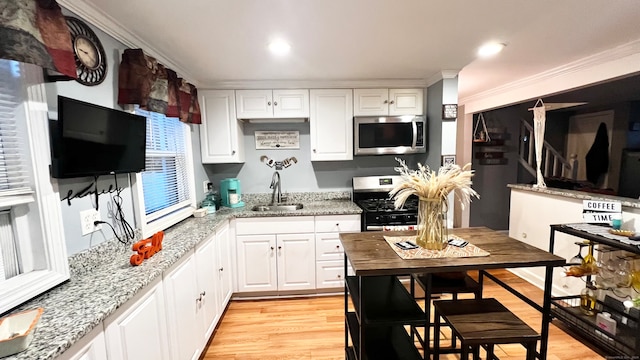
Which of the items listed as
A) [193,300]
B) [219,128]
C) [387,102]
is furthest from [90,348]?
[387,102]

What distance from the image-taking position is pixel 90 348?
0.94m

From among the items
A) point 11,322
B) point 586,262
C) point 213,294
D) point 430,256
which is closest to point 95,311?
point 11,322

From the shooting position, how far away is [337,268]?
2.82 m

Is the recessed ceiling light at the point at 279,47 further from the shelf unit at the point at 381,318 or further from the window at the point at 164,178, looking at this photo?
the shelf unit at the point at 381,318

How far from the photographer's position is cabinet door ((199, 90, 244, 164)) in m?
2.88

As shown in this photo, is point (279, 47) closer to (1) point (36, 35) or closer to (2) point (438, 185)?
(1) point (36, 35)

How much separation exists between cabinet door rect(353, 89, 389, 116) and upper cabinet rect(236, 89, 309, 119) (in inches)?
23.1

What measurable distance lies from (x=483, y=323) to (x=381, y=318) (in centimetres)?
58

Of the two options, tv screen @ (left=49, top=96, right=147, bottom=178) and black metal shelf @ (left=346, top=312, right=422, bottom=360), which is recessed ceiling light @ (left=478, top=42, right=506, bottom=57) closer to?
black metal shelf @ (left=346, top=312, right=422, bottom=360)

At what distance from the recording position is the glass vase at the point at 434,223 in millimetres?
1500

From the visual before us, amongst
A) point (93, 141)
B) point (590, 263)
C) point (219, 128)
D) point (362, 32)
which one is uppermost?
point (362, 32)

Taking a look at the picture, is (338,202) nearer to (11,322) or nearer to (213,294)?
(213,294)

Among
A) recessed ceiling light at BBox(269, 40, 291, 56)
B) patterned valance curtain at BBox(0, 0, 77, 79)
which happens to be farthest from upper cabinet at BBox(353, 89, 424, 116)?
patterned valance curtain at BBox(0, 0, 77, 79)

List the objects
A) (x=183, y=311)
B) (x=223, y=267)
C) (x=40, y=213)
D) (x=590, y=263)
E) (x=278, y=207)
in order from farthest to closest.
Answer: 1. (x=278, y=207)
2. (x=223, y=267)
3. (x=590, y=263)
4. (x=183, y=311)
5. (x=40, y=213)
